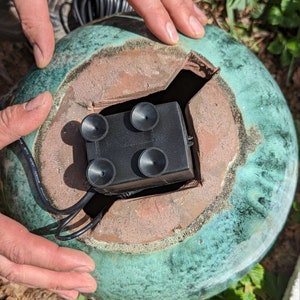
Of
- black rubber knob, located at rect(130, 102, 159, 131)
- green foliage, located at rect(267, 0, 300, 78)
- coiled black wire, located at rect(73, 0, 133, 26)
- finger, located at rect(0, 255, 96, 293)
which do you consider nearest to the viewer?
black rubber knob, located at rect(130, 102, 159, 131)

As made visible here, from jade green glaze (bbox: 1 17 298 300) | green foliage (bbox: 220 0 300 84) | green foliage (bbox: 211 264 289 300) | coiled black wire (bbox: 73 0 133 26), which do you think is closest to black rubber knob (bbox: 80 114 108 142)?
jade green glaze (bbox: 1 17 298 300)

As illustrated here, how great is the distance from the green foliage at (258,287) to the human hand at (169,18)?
1.08m

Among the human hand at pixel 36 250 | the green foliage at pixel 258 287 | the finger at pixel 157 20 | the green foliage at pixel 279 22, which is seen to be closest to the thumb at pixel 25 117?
the human hand at pixel 36 250

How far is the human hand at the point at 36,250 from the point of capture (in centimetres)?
141

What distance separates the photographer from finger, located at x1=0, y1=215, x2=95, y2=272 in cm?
140

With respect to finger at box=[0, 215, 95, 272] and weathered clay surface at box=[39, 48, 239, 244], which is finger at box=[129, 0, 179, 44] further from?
finger at box=[0, 215, 95, 272]

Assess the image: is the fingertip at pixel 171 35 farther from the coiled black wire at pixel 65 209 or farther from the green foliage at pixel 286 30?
the green foliage at pixel 286 30

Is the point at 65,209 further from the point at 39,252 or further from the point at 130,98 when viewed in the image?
the point at 130,98

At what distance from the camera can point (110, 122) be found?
1361 millimetres

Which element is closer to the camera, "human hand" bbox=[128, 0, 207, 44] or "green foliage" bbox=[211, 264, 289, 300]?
"human hand" bbox=[128, 0, 207, 44]

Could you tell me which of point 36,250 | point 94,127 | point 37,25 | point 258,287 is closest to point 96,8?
point 37,25

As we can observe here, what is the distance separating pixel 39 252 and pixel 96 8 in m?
1.11

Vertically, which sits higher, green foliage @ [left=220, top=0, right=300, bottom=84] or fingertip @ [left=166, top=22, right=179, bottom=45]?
fingertip @ [left=166, top=22, right=179, bottom=45]

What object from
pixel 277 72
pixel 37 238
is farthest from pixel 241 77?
pixel 277 72
